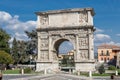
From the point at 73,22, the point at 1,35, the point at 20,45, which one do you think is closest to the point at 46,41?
the point at 73,22

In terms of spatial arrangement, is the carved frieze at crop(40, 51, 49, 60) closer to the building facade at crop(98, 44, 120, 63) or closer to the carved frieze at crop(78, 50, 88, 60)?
the carved frieze at crop(78, 50, 88, 60)

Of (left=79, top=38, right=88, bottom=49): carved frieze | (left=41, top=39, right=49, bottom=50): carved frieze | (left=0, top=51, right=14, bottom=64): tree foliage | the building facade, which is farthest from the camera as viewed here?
the building facade

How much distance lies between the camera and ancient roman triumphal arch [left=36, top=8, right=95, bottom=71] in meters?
41.7


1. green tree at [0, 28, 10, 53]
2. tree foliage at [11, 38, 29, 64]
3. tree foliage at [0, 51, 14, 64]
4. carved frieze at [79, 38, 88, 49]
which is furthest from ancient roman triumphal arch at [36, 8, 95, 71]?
tree foliage at [11, 38, 29, 64]

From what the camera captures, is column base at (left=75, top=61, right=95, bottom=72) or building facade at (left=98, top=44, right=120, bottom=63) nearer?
column base at (left=75, top=61, right=95, bottom=72)

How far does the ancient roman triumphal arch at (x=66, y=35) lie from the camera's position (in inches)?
1641

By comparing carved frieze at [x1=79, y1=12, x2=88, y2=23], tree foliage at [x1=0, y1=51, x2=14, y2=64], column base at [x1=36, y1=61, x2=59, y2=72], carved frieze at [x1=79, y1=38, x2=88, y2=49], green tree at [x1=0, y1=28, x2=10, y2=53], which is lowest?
column base at [x1=36, y1=61, x2=59, y2=72]

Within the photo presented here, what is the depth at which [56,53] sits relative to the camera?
146 feet

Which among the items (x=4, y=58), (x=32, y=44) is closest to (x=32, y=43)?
(x=32, y=44)

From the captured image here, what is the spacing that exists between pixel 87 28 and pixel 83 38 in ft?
5.47

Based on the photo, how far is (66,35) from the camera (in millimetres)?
43250

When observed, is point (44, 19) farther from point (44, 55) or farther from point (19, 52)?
point (19, 52)

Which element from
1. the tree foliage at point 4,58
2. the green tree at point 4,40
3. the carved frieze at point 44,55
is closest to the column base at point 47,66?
the carved frieze at point 44,55

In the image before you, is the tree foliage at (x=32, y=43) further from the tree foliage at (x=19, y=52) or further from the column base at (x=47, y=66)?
the column base at (x=47, y=66)
